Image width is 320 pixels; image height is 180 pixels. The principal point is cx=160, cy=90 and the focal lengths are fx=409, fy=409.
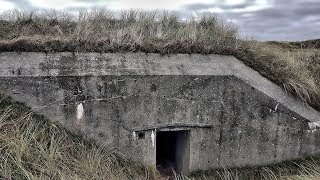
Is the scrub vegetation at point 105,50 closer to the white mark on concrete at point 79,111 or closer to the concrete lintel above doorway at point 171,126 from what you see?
the white mark on concrete at point 79,111

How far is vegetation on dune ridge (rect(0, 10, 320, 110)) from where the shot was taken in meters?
6.18

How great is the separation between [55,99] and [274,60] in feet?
12.6

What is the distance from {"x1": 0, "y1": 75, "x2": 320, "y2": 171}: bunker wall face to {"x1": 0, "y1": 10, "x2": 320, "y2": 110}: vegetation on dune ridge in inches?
26.7

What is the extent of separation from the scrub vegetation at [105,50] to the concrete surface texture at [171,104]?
15 cm

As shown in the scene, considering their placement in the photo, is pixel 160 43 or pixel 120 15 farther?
pixel 120 15

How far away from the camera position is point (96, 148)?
563 centimetres

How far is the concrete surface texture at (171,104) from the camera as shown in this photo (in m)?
5.53

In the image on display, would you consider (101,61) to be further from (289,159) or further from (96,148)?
(289,159)

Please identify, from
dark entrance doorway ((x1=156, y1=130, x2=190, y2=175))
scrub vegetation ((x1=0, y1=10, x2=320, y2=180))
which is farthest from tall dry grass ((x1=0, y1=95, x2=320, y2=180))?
dark entrance doorway ((x1=156, y1=130, x2=190, y2=175))

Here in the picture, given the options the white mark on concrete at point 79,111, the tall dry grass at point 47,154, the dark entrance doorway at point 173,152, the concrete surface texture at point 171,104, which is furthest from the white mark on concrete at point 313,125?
the white mark on concrete at point 79,111

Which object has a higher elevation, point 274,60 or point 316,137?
point 274,60

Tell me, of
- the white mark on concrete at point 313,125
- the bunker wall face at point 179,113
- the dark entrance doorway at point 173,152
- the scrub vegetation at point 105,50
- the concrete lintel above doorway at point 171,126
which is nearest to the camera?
the scrub vegetation at point 105,50

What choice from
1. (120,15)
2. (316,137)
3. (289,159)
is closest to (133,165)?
(289,159)

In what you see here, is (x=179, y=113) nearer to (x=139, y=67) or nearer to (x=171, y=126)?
(x=171, y=126)
